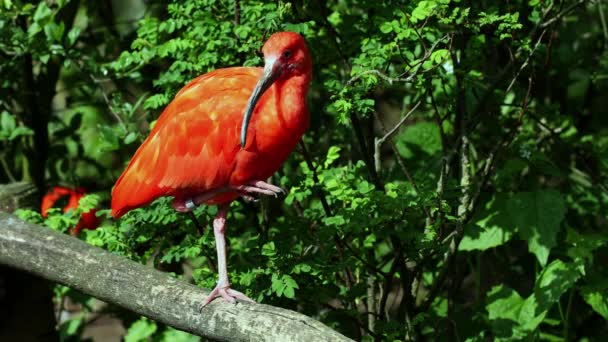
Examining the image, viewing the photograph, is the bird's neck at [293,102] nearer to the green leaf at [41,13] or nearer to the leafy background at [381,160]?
the leafy background at [381,160]

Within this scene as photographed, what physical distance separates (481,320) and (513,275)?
0.71 metres

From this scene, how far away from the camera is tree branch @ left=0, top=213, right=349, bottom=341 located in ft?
9.62

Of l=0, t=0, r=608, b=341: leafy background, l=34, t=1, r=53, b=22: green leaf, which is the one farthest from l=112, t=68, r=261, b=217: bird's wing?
l=34, t=1, r=53, b=22: green leaf

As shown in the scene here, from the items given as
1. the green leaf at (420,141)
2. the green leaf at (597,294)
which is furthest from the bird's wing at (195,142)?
the green leaf at (597,294)

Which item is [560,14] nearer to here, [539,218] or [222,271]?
[539,218]

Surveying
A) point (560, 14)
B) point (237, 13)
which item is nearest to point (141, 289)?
point (237, 13)

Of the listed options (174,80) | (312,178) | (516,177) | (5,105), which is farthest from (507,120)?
(5,105)

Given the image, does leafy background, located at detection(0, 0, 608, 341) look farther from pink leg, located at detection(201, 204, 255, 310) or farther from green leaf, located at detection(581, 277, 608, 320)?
pink leg, located at detection(201, 204, 255, 310)

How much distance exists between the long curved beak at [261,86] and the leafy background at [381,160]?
0.27 meters

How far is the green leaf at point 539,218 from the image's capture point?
13.4 feet

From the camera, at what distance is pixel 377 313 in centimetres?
423

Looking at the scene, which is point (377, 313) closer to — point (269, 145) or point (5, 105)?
point (269, 145)

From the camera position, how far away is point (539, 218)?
4.11 metres

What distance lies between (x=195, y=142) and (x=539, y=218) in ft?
4.92
